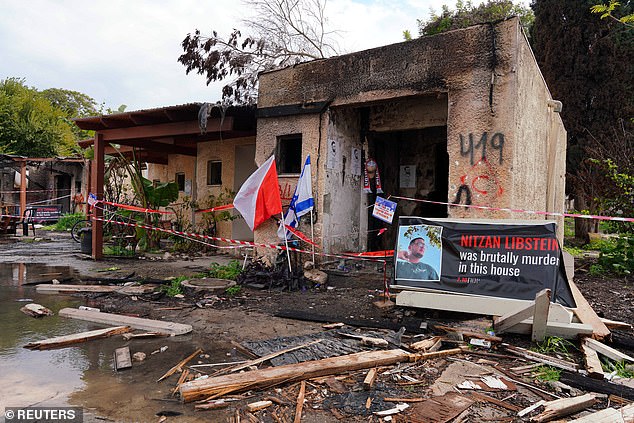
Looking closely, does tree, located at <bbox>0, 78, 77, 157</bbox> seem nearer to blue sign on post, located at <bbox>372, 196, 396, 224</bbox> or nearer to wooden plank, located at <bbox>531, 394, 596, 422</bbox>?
blue sign on post, located at <bbox>372, 196, 396, 224</bbox>

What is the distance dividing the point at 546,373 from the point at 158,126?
10.1 m

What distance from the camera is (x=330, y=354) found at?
4.29 meters

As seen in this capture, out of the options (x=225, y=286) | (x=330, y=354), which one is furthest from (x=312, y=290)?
(x=330, y=354)

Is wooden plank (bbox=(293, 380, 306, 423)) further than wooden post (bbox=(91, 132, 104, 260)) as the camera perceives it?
No

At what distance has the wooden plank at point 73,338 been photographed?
181 inches

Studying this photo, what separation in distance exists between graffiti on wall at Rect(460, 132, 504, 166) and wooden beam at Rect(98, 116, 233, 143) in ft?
17.6

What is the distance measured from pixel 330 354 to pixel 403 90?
5552 millimetres

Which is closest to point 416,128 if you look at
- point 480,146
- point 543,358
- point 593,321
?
point 480,146

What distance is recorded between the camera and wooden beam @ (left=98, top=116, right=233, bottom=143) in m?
10.1

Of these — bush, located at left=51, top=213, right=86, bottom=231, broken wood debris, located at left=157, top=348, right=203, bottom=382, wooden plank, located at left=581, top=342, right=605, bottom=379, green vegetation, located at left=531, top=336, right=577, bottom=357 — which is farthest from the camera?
bush, located at left=51, top=213, right=86, bottom=231

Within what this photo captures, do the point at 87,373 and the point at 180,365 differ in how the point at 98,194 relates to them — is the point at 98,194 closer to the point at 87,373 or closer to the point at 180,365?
the point at 87,373

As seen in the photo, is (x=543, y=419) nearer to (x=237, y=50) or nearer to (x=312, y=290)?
(x=312, y=290)

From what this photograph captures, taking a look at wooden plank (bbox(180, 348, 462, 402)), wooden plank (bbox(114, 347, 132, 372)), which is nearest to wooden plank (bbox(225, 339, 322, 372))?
wooden plank (bbox(180, 348, 462, 402))

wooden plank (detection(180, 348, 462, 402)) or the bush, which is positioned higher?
the bush
